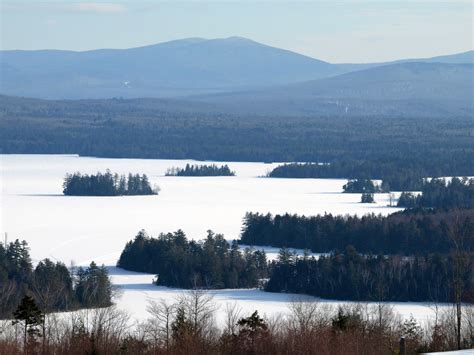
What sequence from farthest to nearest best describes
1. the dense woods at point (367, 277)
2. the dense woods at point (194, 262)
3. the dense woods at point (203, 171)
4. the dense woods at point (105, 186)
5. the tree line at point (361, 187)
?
the dense woods at point (203, 171) < the tree line at point (361, 187) < the dense woods at point (105, 186) < the dense woods at point (194, 262) < the dense woods at point (367, 277)

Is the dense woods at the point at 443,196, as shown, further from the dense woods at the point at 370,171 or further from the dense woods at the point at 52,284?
the dense woods at the point at 52,284

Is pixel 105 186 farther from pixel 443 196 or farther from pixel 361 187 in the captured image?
pixel 443 196

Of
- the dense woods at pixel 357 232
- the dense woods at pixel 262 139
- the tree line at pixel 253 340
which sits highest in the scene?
the dense woods at pixel 262 139

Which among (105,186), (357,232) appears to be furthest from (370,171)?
(357,232)

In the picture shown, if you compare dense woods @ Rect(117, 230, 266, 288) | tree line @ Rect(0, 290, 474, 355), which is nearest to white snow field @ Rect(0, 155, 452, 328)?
dense woods @ Rect(117, 230, 266, 288)

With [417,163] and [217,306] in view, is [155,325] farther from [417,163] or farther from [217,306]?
[417,163]

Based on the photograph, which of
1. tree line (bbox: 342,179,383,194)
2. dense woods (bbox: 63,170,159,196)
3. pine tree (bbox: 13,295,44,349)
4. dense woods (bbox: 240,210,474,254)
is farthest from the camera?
tree line (bbox: 342,179,383,194)

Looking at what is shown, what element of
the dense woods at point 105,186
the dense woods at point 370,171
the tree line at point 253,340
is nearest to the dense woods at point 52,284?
the tree line at point 253,340

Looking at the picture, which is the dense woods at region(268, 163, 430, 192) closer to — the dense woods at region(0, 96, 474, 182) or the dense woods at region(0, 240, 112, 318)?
the dense woods at region(0, 96, 474, 182)
